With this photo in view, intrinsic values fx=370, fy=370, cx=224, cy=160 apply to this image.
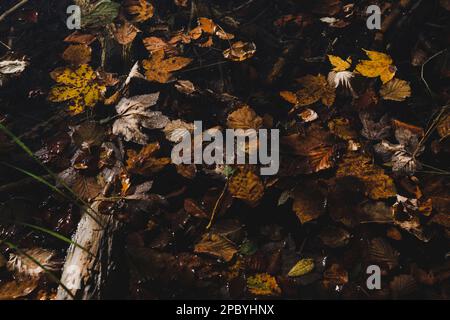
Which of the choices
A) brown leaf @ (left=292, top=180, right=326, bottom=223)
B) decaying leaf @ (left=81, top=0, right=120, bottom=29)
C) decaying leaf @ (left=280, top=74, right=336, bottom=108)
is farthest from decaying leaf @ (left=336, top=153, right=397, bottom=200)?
decaying leaf @ (left=81, top=0, right=120, bottom=29)

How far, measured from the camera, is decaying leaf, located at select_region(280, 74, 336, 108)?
1.64m

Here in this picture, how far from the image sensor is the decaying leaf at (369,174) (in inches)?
54.7

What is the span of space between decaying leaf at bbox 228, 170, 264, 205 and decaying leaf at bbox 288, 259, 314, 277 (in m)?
0.27

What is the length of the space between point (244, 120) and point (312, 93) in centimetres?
35

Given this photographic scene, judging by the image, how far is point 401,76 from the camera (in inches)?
65.9

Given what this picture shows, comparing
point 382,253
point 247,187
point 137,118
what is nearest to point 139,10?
point 137,118

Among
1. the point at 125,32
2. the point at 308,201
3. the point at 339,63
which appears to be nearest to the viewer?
the point at 308,201

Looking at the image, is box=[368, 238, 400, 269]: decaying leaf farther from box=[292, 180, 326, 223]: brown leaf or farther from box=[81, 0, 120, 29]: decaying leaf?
box=[81, 0, 120, 29]: decaying leaf

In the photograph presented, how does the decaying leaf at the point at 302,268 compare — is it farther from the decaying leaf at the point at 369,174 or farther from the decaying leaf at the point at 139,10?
the decaying leaf at the point at 139,10

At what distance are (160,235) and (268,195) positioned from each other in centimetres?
44

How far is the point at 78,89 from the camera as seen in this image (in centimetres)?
172

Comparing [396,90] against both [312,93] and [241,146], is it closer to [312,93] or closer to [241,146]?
[312,93]

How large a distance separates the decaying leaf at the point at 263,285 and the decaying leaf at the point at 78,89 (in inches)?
40.8

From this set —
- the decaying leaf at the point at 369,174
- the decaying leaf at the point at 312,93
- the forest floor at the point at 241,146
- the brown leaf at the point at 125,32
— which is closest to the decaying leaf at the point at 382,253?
the forest floor at the point at 241,146
